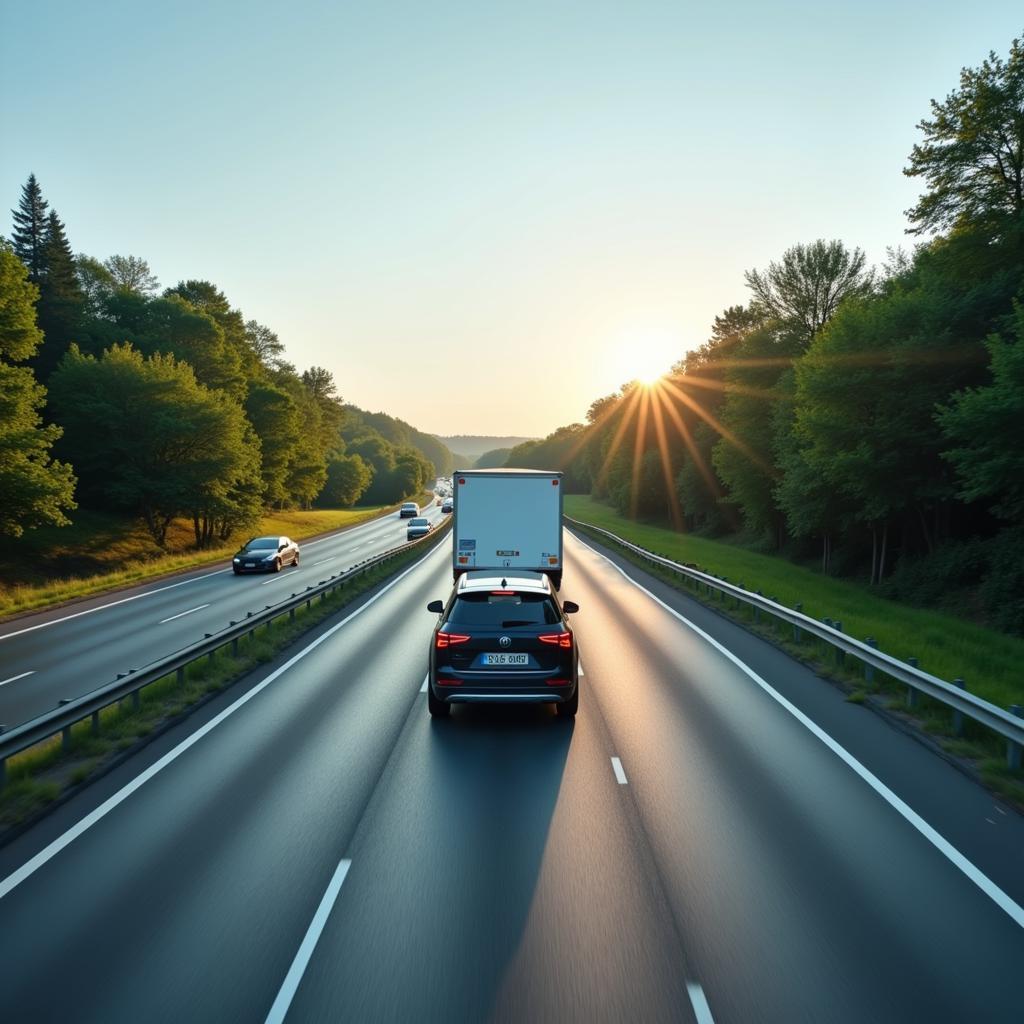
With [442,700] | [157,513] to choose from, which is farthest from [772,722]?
[157,513]

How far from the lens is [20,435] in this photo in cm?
2950

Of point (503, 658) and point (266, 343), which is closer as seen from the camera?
point (503, 658)

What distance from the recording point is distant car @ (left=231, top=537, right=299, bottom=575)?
34.8 meters

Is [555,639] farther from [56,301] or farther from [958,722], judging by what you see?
[56,301]

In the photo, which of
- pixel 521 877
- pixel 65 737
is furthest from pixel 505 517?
pixel 521 877

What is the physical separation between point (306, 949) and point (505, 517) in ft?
51.7

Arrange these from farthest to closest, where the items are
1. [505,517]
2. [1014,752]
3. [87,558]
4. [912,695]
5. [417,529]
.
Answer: [417,529]
[87,558]
[505,517]
[912,695]
[1014,752]

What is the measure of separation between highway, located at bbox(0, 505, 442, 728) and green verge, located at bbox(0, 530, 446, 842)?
3.32ft

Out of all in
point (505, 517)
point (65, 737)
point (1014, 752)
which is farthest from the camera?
point (505, 517)

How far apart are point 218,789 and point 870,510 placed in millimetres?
30097

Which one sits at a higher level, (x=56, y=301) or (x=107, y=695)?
(x=56, y=301)

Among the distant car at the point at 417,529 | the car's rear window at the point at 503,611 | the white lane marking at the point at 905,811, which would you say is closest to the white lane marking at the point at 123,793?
the car's rear window at the point at 503,611

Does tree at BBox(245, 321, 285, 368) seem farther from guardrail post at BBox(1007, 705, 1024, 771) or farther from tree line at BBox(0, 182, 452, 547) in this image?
guardrail post at BBox(1007, 705, 1024, 771)

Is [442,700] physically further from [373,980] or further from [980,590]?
[980,590]
